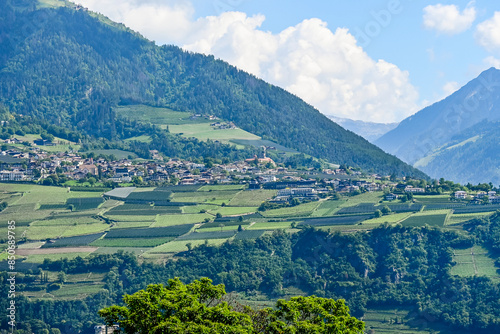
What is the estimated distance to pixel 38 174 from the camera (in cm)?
12206

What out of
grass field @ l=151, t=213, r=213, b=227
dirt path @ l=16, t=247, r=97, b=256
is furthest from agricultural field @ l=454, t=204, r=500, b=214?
dirt path @ l=16, t=247, r=97, b=256

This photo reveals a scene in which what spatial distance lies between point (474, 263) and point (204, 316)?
51494 mm

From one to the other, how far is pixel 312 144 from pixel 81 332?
110239 mm

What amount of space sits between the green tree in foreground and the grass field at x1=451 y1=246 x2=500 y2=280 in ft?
145

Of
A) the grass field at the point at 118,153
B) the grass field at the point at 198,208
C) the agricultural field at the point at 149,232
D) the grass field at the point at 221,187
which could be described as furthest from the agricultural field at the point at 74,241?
the grass field at the point at 118,153

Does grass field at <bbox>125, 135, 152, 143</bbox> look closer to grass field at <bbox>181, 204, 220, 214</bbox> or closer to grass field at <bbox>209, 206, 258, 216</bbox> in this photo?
grass field at <bbox>181, 204, 220, 214</bbox>

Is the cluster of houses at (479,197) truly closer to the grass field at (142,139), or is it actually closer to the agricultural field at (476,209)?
the agricultural field at (476,209)

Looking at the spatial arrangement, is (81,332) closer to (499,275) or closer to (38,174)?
(499,275)

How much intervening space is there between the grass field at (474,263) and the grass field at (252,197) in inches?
1104

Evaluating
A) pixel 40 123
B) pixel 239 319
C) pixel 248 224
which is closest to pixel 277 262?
pixel 248 224

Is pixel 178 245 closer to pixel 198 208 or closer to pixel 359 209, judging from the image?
pixel 198 208

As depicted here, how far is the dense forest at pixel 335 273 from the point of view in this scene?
253 ft

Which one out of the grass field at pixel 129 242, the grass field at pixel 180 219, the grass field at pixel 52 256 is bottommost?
the grass field at pixel 52 256

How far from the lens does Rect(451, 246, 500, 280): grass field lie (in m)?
Result: 82.4
